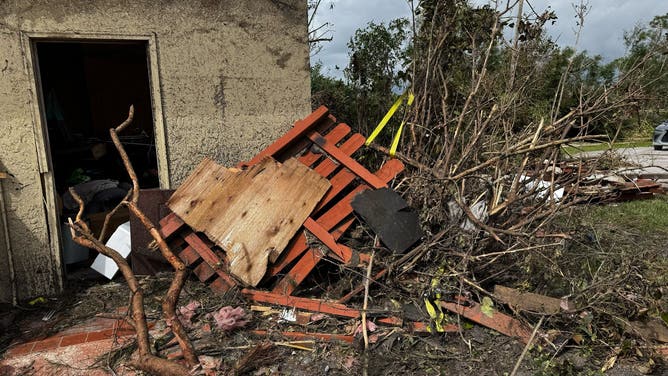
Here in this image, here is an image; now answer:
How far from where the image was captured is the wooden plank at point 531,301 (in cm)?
318

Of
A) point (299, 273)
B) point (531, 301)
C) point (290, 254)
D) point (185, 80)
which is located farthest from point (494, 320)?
point (185, 80)

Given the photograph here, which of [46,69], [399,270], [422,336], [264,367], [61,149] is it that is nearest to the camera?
[264,367]

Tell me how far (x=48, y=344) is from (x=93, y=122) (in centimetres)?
590

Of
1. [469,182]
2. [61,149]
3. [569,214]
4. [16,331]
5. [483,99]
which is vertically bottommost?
[16,331]

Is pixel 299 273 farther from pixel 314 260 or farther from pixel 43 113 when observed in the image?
pixel 43 113

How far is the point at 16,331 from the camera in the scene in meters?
3.63

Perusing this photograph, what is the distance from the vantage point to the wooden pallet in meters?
3.63

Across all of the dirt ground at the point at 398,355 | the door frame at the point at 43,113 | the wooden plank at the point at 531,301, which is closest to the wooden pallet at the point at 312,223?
the dirt ground at the point at 398,355

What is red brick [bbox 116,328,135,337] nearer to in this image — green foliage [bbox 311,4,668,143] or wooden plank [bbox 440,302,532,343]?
wooden plank [bbox 440,302,532,343]

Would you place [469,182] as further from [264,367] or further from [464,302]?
[264,367]

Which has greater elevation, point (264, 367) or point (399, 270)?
point (399, 270)

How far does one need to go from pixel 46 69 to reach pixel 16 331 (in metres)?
5.88

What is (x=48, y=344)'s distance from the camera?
3377 mm

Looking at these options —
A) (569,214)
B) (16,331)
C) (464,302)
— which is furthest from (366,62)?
(16,331)
